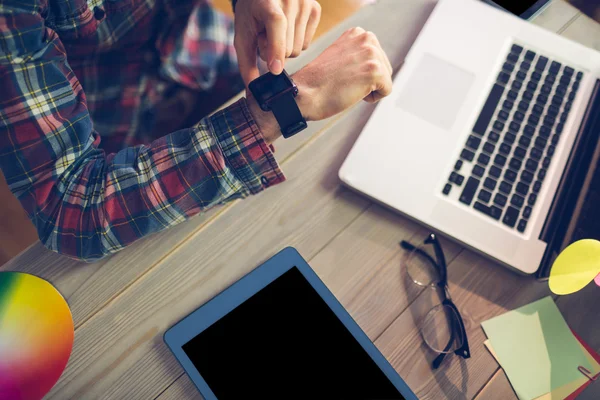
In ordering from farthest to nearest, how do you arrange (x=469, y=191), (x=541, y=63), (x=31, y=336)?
(x=541, y=63) → (x=469, y=191) → (x=31, y=336)

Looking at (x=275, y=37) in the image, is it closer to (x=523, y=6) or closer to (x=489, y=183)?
(x=489, y=183)

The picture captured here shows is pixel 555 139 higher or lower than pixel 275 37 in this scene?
lower

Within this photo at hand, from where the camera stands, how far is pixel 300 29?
0.70 m

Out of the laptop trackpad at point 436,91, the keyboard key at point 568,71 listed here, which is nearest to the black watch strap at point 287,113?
the laptop trackpad at point 436,91

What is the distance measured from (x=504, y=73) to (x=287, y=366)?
636 mm

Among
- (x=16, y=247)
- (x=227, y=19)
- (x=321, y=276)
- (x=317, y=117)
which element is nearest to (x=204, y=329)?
(x=321, y=276)

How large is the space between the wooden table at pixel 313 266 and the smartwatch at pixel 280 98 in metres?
0.10

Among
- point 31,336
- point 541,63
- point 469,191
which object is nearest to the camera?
point 31,336

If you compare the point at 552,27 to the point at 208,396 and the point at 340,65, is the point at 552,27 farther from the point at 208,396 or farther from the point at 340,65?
the point at 208,396

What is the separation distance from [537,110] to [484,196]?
8.4 inches

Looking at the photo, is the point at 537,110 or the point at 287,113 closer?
the point at 287,113

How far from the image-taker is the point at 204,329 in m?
0.61

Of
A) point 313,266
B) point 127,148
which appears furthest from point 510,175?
point 127,148

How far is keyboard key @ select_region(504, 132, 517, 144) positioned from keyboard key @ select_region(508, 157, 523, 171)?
0.11 feet
